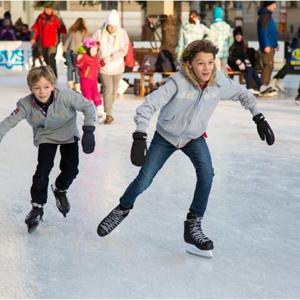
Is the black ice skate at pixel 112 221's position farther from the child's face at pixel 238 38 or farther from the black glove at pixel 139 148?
the child's face at pixel 238 38

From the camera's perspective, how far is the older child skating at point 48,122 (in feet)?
15.4

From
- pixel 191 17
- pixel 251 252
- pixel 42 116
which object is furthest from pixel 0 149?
pixel 191 17

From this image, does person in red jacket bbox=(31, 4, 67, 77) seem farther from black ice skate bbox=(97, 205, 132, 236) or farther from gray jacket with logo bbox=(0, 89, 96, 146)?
black ice skate bbox=(97, 205, 132, 236)

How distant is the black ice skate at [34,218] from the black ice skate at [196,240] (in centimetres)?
90

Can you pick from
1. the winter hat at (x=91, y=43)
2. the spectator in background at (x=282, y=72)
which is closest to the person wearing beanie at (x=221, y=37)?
the spectator in background at (x=282, y=72)

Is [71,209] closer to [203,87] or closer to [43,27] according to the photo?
[203,87]

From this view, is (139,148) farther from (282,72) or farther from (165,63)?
(282,72)

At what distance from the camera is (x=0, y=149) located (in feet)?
27.5

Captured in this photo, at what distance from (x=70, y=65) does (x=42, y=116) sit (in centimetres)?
954

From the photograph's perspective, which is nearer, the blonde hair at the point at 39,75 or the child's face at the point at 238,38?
the blonde hair at the point at 39,75

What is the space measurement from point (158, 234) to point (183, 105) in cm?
91

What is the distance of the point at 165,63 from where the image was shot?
14438mm

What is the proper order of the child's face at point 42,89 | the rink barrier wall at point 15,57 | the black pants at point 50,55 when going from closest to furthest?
the child's face at point 42,89 < the black pants at point 50,55 < the rink barrier wall at point 15,57

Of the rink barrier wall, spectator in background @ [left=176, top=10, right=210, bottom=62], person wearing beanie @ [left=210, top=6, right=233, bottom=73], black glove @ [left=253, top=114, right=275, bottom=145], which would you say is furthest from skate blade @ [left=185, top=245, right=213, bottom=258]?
the rink barrier wall
